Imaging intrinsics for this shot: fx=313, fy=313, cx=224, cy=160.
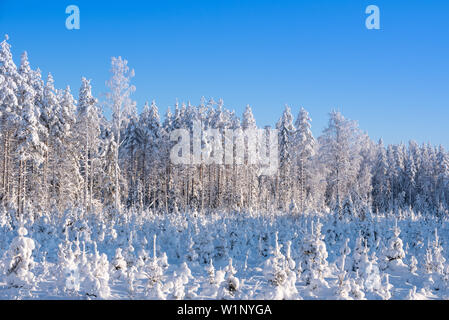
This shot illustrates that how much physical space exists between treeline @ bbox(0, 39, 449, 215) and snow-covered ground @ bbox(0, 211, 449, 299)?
204cm

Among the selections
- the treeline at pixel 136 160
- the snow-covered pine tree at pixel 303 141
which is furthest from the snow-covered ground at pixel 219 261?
the snow-covered pine tree at pixel 303 141

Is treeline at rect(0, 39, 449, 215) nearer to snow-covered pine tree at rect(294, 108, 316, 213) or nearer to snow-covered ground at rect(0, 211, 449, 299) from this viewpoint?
snow-covered pine tree at rect(294, 108, 316, 213)

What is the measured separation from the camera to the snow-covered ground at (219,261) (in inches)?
241

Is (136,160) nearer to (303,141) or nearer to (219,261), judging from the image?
(303,141)

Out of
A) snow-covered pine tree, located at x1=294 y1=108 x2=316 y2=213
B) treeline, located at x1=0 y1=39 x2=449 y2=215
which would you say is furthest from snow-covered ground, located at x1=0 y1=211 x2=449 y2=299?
snow-covered pine tree, located at x1=294 y1=108 x2=316 y2=213

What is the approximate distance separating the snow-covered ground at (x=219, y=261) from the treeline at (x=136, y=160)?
80.5 inches

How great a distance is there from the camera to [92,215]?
1438cm

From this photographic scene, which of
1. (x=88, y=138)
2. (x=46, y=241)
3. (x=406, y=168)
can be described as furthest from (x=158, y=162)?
(x=406, y=168)

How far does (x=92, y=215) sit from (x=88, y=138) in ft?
44.6

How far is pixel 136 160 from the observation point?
1882 inches

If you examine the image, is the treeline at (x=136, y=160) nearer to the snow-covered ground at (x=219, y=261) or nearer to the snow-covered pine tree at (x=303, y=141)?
the snow-covered pine tree at (x=303, y=141)

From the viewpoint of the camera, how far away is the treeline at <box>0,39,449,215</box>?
2172 cm

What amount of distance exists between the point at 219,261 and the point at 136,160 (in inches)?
1576

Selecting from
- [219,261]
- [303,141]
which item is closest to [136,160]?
[303,141]
